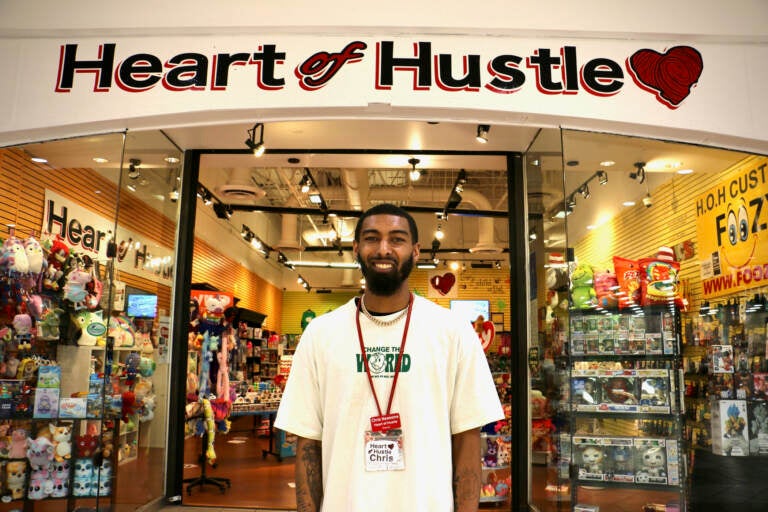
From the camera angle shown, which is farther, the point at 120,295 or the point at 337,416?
the point at 120,295

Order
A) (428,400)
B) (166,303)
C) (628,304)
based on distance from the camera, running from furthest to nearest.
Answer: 1. (166,303)
2. (628,304)
3. (428,400)

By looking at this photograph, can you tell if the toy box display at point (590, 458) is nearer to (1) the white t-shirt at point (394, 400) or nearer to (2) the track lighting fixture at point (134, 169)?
(1) the white t-shirt at point (394, 400)

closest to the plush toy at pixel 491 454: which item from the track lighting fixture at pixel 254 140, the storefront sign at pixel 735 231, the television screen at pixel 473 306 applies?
the storefront sign at pixel 735 231

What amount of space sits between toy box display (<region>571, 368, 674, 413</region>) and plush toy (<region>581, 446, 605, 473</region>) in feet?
0.93

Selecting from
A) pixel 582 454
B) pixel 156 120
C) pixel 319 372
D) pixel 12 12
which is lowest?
pixel 582 454

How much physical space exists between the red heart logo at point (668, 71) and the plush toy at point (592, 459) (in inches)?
101

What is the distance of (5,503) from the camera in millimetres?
4617

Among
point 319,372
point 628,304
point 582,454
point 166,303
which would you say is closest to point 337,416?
point 319,372

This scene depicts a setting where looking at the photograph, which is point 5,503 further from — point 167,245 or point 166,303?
point 167,245

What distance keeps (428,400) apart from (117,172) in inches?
156

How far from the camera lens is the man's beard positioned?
2010mm

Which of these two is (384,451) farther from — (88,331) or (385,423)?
(88,331)

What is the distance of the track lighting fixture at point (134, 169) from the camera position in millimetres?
5152

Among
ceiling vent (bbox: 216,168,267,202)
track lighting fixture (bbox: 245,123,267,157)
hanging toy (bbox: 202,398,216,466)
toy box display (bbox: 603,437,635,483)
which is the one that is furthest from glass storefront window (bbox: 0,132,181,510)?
toy box display (bbox: 603,437,635,483)
